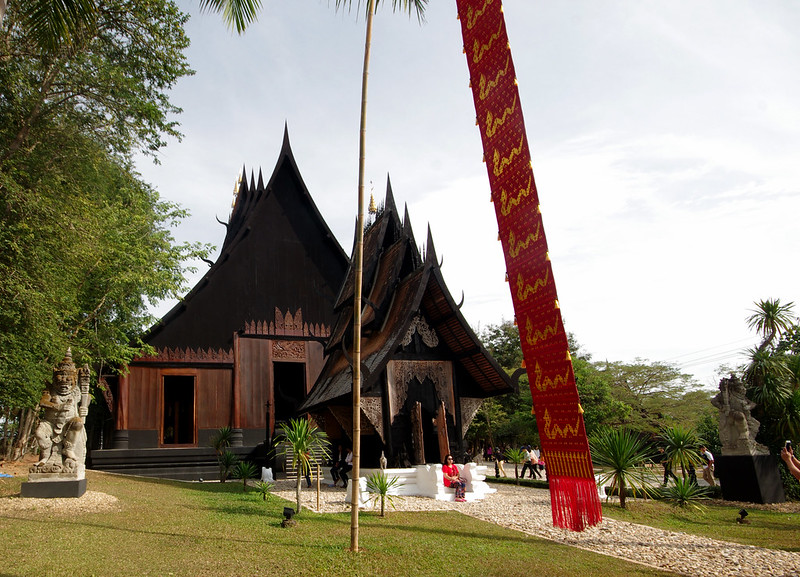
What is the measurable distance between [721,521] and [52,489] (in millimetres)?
11125

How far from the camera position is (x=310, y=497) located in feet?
40.2

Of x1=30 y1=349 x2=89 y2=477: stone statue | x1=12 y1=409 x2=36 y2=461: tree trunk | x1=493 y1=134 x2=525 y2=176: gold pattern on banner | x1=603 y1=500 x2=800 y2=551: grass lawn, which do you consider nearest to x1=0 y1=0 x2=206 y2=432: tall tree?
x1=30 y1=349 x2=89 y2=477: stone statue

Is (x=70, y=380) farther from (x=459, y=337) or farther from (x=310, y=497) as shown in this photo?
(x=459, y=337)

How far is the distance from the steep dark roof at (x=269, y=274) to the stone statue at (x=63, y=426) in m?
9.00

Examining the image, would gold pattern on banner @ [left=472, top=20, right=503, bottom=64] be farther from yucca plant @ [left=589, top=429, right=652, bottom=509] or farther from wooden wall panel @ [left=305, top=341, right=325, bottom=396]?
wooden wall panel @ [left=305, top=341, right=325, bottom=396]

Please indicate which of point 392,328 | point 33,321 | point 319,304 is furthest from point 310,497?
point 319,304

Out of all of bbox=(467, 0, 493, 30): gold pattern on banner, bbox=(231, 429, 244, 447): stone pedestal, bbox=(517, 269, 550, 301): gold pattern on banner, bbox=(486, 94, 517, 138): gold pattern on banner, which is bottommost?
bbox=(231, 429, 244, 447): stone pedestal

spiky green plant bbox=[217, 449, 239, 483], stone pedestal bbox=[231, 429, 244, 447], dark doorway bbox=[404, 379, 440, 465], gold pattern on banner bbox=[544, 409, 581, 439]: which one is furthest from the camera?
stone pedestal bbox=[231, 429, 244, 447]

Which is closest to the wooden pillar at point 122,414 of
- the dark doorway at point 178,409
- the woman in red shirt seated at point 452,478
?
the dark doorway at point 178,409

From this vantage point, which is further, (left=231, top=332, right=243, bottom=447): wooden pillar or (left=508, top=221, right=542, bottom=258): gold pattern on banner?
(left=231, top=332, right=243, bottom=447): wooden pillar

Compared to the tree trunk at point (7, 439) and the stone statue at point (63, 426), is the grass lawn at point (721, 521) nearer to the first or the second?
the stone statue at point (63, 426)

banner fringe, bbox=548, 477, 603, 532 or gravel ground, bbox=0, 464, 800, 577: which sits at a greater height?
banner fringe, bbox=548, 477, 603, 532

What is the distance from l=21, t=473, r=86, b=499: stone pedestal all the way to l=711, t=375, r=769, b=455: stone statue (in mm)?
12678

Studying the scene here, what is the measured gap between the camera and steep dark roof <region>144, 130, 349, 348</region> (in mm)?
21344
